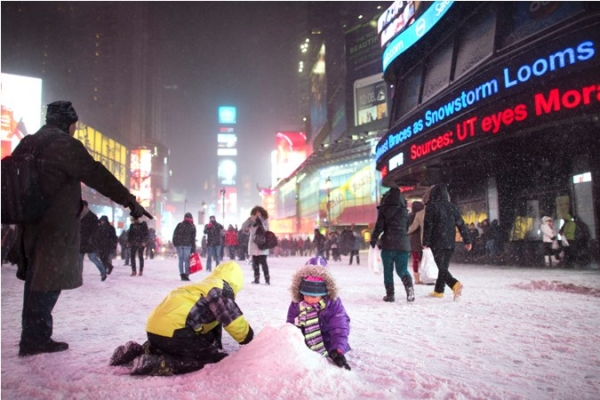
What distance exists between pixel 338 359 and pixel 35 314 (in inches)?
94.2

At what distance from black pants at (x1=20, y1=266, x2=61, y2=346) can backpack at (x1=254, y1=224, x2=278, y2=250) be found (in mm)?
5838

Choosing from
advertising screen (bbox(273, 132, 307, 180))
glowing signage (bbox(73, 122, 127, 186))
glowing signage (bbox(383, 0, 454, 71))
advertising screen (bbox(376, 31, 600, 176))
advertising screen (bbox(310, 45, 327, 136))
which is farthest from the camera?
advertising screen (bbox(273, 132, 307, 180))

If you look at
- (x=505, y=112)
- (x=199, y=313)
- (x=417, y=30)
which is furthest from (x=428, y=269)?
(x=417, y=30)

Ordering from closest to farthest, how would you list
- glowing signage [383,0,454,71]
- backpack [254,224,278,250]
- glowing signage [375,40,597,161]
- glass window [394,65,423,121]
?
1. glowing signage [375,40,597,161]
2. backpack [254,224,278,250]
3. glowing signage [383,0,454,71]
4. glass window [394,65,423,121]

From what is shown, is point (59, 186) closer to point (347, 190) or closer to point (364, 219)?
point (364, 219)

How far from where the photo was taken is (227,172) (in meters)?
137

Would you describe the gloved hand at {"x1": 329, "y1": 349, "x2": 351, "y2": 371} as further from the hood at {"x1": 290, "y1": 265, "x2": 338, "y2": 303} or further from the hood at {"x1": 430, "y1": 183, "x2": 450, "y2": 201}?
the hood at {"x1": 430, "y1": 183, "x2": 450, "y2": 201}

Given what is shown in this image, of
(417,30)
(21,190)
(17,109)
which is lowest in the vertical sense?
(21,190)

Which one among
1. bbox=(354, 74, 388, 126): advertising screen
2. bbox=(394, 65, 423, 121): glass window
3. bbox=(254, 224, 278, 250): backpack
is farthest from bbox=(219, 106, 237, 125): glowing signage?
bbox=(254, 224, 278, 250): backpack

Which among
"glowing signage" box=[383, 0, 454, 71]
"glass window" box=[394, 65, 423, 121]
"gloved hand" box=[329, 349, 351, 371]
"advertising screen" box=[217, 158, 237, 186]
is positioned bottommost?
"gloved hand" box=[329, 349, 351, 371]

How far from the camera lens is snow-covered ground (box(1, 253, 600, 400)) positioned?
246cm

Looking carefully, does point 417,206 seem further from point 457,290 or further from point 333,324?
point 333,324

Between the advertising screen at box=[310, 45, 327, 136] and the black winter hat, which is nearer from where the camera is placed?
the black winter hat

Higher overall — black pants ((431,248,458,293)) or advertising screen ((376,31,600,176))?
advertising screen ((376,31,600,176))
